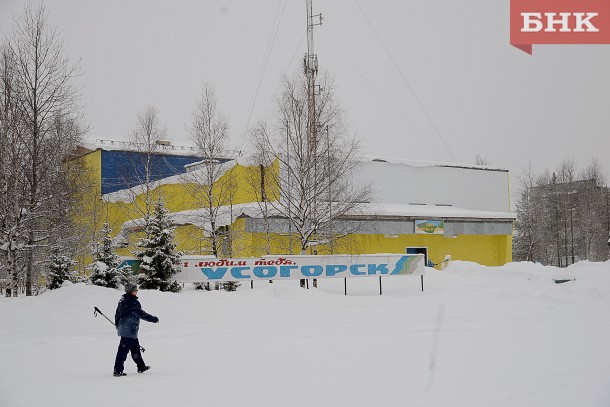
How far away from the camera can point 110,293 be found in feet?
67.1

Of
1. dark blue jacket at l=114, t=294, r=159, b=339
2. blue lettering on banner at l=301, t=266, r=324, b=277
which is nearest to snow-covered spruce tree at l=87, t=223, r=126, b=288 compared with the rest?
blue lettering on banner at l=301, t=266, r=324, b=277

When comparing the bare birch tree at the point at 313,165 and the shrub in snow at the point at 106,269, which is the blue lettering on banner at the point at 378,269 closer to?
the bare birch tree at the point at 313,165

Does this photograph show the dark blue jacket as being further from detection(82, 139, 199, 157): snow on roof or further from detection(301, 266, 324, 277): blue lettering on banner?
detection(82, 139, 199, 157): snow on roof

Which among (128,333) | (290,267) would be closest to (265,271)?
(290,267)

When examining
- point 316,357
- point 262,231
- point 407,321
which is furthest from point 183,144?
point 316,357

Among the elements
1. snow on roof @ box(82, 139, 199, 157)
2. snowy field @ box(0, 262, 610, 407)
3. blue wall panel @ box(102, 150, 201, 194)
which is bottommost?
snowy field @ box(0, 262, 610, 407)

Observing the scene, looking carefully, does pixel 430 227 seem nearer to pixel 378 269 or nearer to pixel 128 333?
pixel 378 269

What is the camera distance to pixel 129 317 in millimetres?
10391

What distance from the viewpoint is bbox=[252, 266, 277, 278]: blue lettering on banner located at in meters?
23.0

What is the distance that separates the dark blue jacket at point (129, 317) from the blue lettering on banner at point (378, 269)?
14.9 meters

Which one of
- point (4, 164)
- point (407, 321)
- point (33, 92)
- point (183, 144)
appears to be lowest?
point (407, 321)

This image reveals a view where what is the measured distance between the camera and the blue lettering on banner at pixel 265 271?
75.4 ft

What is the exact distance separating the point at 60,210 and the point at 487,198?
35.2 metres

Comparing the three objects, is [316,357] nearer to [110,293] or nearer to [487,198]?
[110,293]
